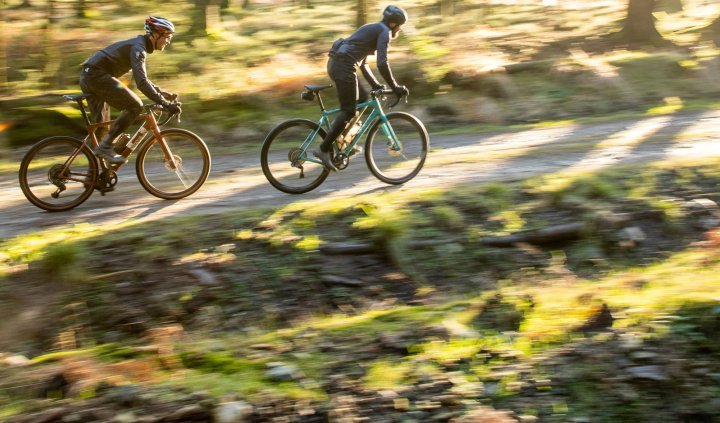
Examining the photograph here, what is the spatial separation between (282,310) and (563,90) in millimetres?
10101

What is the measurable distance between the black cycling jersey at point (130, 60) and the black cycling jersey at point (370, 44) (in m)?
2.14

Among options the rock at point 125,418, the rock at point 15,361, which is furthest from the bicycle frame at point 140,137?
the rock at point 125,418

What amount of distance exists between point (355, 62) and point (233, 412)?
15.4 ft

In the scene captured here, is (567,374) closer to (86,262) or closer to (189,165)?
(86,262)

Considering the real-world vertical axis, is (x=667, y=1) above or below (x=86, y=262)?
above

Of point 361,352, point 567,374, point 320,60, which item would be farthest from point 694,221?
point 320,60

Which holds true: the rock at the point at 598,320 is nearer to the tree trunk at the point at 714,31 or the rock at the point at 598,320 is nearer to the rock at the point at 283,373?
the rock at the point at 283,373

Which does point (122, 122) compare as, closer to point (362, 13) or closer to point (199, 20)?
point (362, 13)

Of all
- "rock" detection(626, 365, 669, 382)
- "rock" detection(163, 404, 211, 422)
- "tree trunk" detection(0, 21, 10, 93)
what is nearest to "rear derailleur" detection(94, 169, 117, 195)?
"rock" detection(163, 404, 211, 422)

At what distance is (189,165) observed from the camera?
9.32m

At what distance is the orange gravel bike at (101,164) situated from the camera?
8617 mm

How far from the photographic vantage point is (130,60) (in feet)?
27.6

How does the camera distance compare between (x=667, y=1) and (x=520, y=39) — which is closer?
(x=520, y=39)

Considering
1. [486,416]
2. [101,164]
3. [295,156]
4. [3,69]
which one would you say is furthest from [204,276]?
[3,69]
